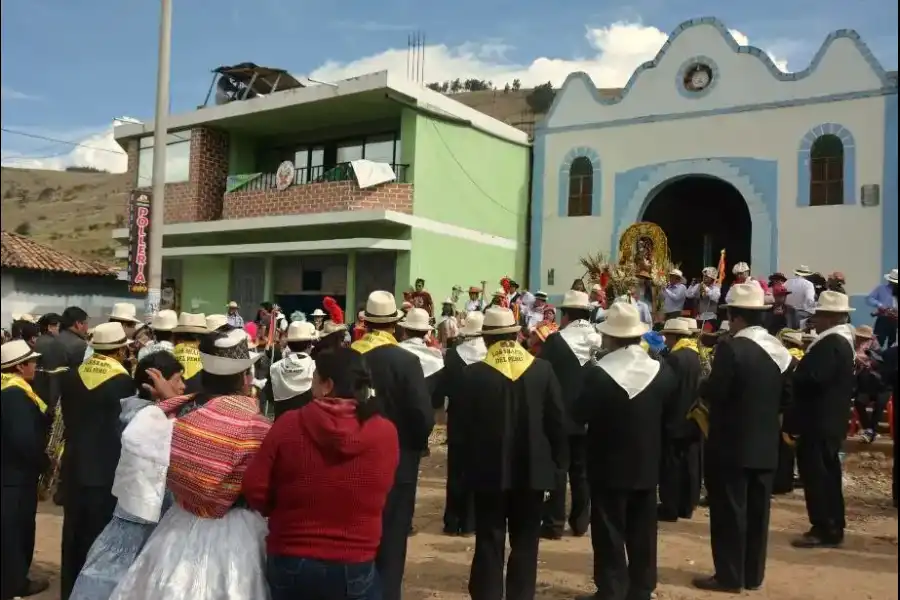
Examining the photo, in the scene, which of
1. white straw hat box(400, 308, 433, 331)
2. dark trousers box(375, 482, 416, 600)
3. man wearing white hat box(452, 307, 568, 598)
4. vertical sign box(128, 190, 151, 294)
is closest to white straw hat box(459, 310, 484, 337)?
white straw hat box(400, 308, 433, 331)

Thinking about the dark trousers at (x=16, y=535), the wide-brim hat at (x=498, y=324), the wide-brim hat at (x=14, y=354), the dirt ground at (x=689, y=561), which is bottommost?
the dirt ground at (x=689, y=561)

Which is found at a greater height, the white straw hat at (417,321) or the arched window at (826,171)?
the arched window at (826,171)

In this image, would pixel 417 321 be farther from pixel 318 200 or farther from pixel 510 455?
pixel 318 200

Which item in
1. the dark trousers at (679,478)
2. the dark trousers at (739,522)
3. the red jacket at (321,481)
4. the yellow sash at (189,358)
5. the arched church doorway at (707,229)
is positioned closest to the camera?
the red jacket at (321,481)

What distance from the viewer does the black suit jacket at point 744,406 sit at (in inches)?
225

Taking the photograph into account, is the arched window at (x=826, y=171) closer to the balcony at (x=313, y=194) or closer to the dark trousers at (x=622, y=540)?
the balcony at (x=313, y=194)

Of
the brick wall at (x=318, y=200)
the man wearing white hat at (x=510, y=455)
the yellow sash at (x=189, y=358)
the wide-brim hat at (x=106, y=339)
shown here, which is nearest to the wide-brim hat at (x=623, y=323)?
the man wearing white hat at (x=510, y=455)

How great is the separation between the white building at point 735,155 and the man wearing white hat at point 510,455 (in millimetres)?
10604

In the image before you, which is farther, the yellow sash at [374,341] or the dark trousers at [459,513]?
the dark trousers at [459,513]

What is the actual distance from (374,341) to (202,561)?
7.84 ft

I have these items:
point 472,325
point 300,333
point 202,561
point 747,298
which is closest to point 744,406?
point 747,298

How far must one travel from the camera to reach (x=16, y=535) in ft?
18.4

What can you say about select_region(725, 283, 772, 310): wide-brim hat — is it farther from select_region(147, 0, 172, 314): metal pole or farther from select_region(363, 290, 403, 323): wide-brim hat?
select_region(147, 0, 172, 314): metal pole

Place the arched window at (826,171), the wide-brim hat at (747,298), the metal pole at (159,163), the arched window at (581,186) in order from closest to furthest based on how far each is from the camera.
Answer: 1. the wide-brim hat at (747,298)
2. the metal pole at (159,163)
3. the arched window at (826,171)
4. the arched window at (581,186)
